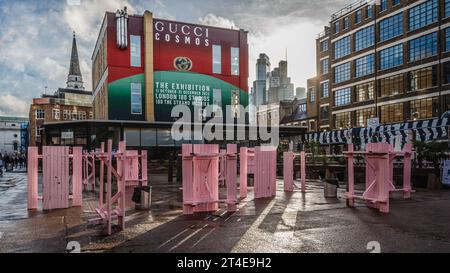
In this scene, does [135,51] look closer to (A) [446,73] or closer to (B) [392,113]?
(B) [392,113]

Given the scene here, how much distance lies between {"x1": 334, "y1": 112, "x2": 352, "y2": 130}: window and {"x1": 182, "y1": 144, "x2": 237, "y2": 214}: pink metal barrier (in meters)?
46.3

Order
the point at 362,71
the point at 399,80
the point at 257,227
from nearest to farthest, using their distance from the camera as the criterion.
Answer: the point at 257,227
the point at 399,80
the point at 362,71

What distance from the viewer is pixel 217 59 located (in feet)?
149

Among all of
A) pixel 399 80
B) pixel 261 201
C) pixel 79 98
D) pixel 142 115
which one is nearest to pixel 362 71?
pixel 399 80

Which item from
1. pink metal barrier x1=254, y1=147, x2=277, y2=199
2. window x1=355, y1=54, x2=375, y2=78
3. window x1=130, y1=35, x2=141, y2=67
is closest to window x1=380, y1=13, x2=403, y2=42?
window x1=355, y1=54, x2=375, y2=78

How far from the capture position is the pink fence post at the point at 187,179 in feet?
32.6

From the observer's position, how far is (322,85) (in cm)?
6178

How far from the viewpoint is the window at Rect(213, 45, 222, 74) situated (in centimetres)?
4519

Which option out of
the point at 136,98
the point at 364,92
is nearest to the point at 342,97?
the point at 364,92

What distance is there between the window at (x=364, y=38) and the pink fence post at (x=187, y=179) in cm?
4623

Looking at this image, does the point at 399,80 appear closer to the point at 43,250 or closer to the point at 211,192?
the point at 211,192

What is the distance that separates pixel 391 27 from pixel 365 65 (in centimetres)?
597

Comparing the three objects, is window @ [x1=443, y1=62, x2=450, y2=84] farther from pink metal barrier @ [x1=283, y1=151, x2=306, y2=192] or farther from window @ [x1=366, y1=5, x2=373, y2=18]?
pink metal barrier @ [x1=283, y1=151, x2=306, y2=192]
